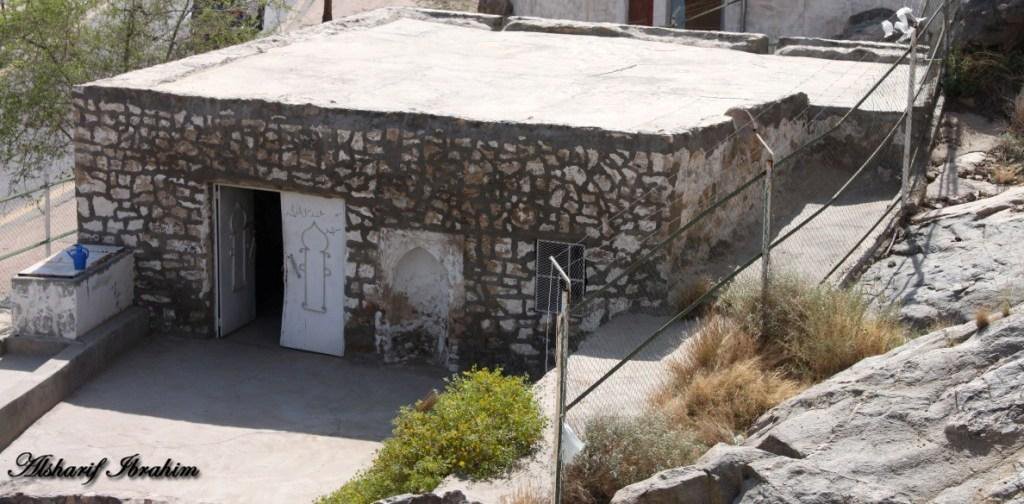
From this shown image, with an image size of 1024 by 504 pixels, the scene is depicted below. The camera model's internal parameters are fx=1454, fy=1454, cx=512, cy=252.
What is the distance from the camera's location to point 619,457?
9.62 meters

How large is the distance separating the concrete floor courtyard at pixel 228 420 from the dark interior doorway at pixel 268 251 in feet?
3.99

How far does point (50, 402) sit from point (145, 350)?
4.74 feet

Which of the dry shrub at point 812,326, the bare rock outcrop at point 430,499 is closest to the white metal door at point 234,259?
the bare rock outcrop at point 430,499

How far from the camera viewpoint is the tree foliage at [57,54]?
19.2 m

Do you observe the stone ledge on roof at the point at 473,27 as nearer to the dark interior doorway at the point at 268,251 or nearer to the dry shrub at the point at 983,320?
the dark interior doorway at the point at 268,251

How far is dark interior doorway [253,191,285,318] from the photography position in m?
15.9

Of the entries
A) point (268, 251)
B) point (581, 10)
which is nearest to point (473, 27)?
point (268, 251)

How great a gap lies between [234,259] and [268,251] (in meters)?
1.29

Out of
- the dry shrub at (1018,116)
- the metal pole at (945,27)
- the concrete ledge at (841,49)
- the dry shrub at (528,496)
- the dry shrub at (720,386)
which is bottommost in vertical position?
the dry shrub at (528,496)

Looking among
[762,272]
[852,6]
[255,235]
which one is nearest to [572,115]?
[762,272]

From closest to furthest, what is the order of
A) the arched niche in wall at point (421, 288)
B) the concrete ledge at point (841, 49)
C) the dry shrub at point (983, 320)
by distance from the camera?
the dry shrub at point (983, 320), the arched niche in wall at point (421, 288), the concrete ledge at point (841, 49)

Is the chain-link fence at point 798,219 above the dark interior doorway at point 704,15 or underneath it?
underneath

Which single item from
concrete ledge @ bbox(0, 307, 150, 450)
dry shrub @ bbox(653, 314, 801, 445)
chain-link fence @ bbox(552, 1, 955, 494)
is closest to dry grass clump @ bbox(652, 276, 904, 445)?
dry shrub @ bbox(653, 314, 801, 445)

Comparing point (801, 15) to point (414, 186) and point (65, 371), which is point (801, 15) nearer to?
point (414, 186)
